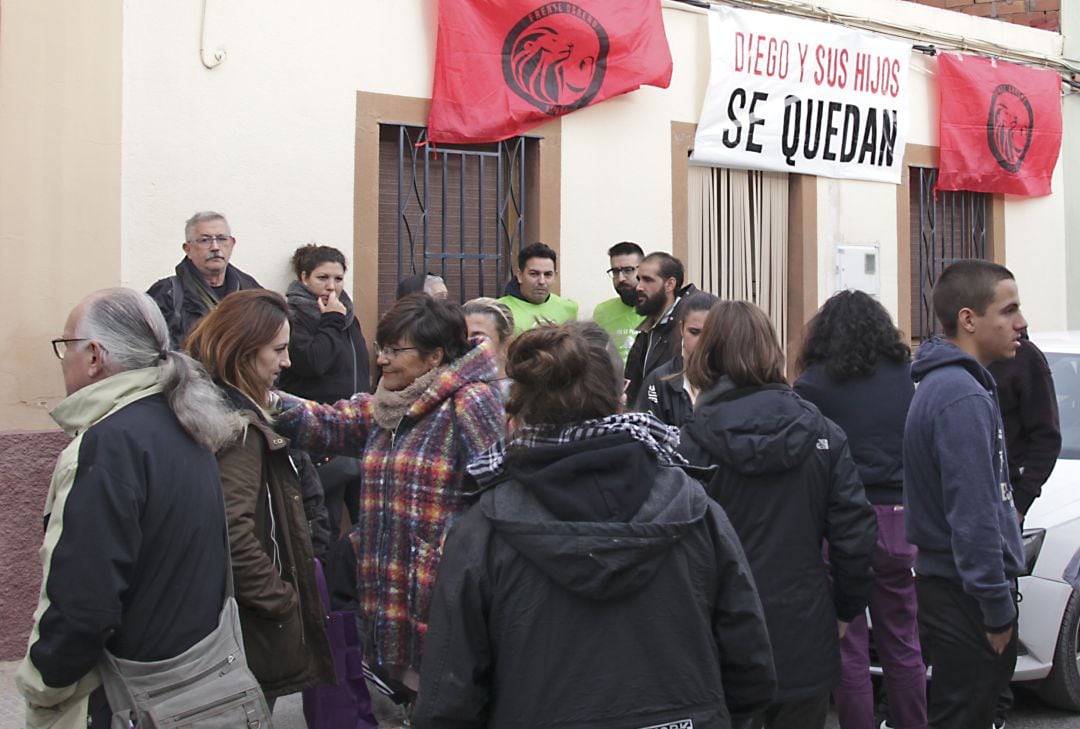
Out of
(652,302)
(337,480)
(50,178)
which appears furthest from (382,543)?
(50,178)

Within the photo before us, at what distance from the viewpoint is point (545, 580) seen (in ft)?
8.75

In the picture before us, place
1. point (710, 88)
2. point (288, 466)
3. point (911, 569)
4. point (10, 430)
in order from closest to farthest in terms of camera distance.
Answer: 1. point (288, 466)
2. point (911, 569)
3. point (10, 430)
4. point (710, 88)

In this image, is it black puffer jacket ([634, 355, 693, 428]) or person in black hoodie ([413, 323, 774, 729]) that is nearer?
person in black hoodie ([413, 323, 774, 729])

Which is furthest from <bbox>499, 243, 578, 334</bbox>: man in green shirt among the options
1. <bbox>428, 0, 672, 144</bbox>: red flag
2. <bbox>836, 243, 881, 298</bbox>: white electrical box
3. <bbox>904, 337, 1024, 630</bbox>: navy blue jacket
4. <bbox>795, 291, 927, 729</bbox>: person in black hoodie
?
<bbox>904, 337, 1024, 630</bbox>: navy blue jacket

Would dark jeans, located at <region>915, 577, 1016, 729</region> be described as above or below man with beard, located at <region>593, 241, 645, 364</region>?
below

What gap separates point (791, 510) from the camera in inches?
161

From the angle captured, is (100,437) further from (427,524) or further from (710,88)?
(710,88)

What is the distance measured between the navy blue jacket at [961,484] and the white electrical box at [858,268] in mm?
6385

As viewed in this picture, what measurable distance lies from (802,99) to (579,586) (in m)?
8.11

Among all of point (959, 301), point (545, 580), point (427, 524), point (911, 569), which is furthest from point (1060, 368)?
point (545, 580)

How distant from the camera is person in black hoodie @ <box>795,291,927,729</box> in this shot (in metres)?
4.95

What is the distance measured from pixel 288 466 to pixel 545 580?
Answer: 4.79 ft

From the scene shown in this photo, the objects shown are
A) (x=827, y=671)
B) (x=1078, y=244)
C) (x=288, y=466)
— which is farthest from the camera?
(x=1078, y=244)

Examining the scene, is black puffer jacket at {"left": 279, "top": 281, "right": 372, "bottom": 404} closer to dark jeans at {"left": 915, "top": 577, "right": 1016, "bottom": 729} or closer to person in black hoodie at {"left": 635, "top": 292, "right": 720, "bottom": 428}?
person in black hoodie at {"left": 635, "top": 292, "right": 720, "bottom": 428}
